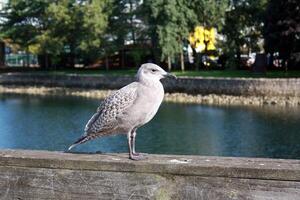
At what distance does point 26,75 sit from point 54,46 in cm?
423

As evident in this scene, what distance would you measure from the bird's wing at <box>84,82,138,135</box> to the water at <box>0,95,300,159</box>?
12.2 meters

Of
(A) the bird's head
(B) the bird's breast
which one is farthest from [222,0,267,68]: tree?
(B) the bird's breast

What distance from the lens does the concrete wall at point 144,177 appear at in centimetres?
346

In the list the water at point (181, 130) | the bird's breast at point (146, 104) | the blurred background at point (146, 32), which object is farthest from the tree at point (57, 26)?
the bird's breast at point (146, 104)

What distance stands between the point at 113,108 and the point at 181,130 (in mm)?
22716

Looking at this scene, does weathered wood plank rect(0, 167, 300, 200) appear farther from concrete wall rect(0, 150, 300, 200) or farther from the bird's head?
the bird's head

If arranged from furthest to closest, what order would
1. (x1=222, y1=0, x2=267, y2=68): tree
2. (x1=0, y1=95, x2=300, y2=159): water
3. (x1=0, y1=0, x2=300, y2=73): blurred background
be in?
(x1=222, y1=0, x2=267, y2=68): tree
(x1=0, y1=0, x2=300, y2=73): blurred background
(x1=0, y1=95, x2=300, y2=159): water

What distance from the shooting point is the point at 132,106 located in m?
4.28

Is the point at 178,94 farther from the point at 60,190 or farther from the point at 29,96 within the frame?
the point at 60,190

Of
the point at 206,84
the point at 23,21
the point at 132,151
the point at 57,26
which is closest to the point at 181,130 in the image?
the point at 206,84

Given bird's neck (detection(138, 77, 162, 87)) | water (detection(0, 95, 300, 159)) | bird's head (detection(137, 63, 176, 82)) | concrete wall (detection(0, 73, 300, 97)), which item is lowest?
water (detection(0, 95, 300, 159))

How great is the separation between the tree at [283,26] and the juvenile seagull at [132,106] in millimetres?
36406

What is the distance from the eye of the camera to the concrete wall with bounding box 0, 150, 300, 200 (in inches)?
136

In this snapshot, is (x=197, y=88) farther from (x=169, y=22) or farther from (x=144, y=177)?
(x=144, y=177)
